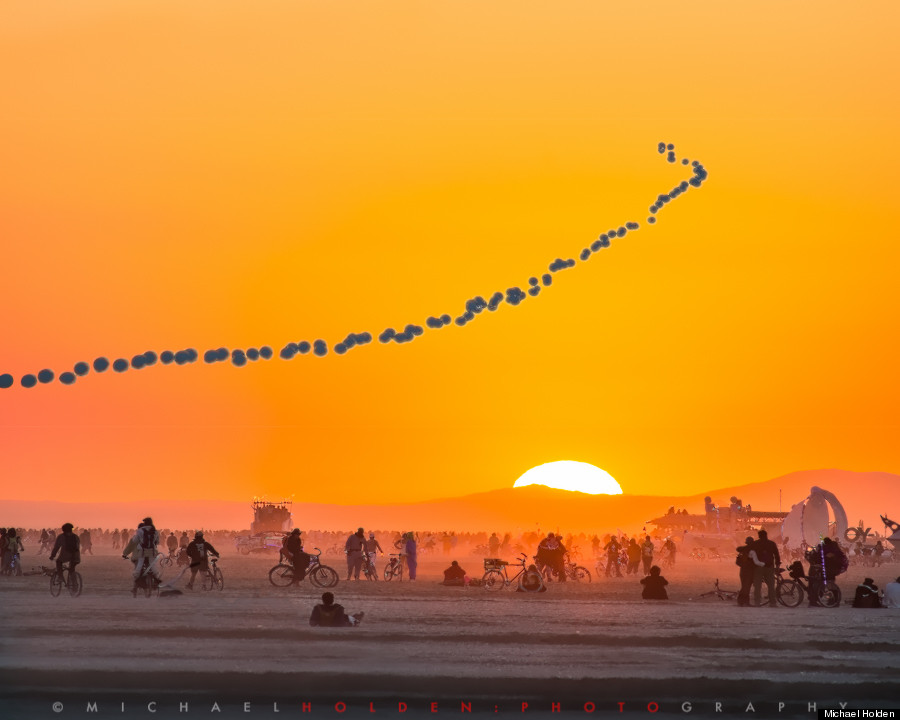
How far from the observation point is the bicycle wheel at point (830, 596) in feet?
115

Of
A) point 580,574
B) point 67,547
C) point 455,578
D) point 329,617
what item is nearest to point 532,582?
point 455,578

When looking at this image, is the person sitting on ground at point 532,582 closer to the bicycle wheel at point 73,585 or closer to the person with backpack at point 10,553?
the bicycle wheel at point 73,585

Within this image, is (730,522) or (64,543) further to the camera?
(730,522)

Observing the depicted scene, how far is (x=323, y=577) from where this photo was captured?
132 ft

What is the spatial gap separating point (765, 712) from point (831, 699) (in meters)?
1.43

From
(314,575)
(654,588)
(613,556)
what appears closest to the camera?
(654,588)

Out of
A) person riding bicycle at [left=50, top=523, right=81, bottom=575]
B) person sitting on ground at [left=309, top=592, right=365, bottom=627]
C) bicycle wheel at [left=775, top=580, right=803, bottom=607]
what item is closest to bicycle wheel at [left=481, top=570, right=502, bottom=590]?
bicycle wheel at [left=775, top=580, right=803, bottom=607]

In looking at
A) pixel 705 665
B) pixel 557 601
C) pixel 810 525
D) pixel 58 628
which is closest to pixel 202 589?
pixel 557 601

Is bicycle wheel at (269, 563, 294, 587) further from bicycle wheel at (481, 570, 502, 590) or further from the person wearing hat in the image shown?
bicycle wheel at (481, 570, 502, 590)

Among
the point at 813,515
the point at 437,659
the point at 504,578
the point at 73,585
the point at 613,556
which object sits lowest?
the point at 437,659

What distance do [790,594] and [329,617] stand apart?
13963 mm

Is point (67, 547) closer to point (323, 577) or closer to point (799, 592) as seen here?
point (323, 577)

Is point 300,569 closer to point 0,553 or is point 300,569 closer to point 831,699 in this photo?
point 0,553

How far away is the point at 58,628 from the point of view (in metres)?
25.6
